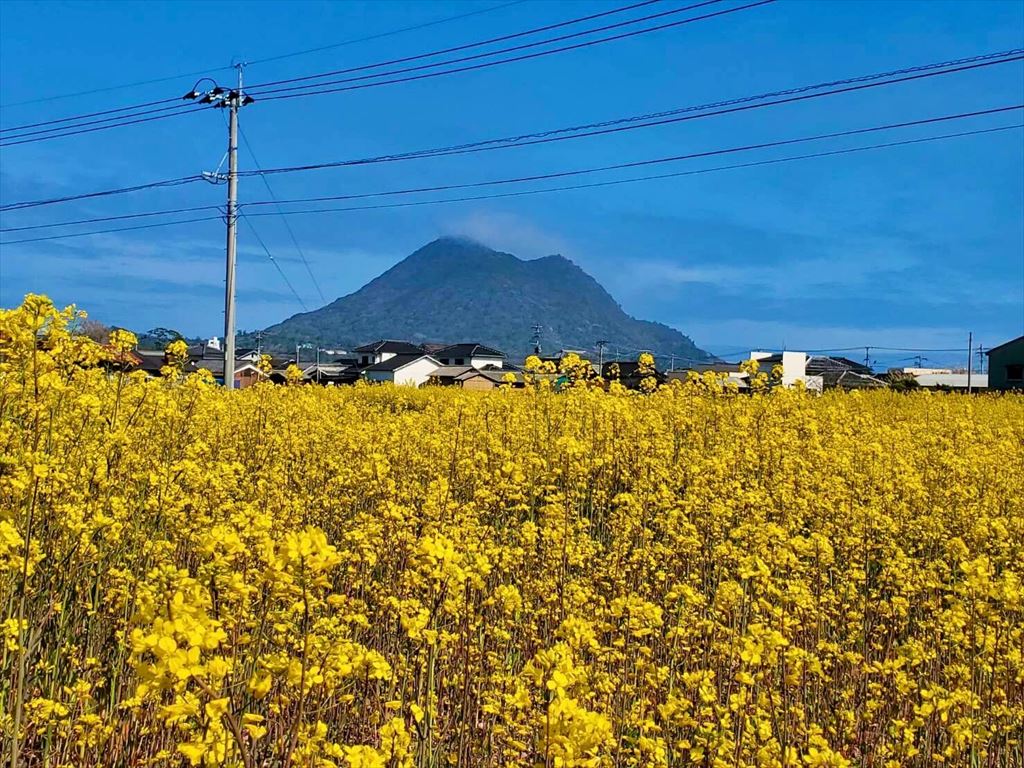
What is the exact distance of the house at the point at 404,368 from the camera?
74000 millimetres

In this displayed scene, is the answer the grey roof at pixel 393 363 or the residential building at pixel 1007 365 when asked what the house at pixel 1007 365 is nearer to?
the residential building at pixel 1007 365

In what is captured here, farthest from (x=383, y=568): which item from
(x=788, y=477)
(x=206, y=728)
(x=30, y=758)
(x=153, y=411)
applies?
(x=788, y=477)

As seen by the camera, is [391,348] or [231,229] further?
[391,348]

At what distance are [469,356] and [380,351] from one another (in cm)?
935

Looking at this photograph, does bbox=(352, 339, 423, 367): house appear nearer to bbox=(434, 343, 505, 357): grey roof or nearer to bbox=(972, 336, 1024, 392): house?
bbox=(434, 343, 505, 357): grey roof

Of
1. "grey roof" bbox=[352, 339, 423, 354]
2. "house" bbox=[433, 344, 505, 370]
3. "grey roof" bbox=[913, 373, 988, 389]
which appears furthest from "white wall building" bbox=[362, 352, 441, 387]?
"grey roof" bbox=[913, 373, 988, 389]

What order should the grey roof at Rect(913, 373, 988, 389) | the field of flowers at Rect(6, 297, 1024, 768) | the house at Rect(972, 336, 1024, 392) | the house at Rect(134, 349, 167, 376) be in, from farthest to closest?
the grey roof at Rect(913, 373, 988, 389) < the house at Rect(972, 336, 1024, 392) < the house at Rect(134, 349, 167, 376) < the field of flowers at Rect(6, 297, 1024, 768)

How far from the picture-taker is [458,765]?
2721mm

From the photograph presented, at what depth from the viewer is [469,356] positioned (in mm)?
83875

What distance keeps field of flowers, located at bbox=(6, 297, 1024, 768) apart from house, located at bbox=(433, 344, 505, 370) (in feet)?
252

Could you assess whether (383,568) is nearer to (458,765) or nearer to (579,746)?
(458,765)

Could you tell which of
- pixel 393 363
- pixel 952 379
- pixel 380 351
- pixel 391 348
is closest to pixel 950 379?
pixel 952 379

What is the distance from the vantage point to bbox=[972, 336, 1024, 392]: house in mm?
47500

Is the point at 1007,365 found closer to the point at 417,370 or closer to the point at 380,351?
the point at 417,370
